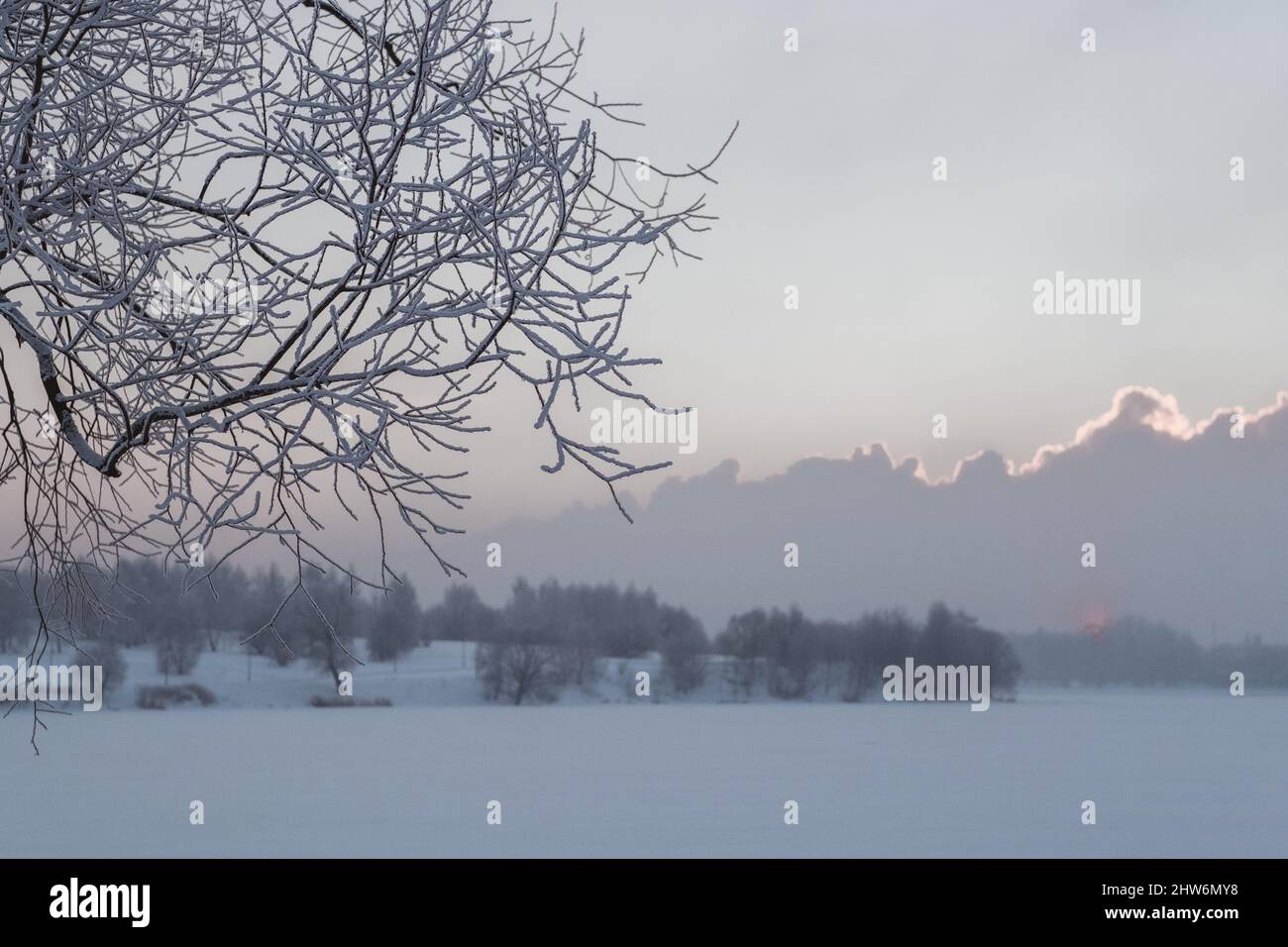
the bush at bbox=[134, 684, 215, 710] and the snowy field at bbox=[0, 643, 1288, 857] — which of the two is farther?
the bush at bbox=[134, 684, 215, 710]

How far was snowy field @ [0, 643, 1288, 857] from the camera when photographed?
2016cm

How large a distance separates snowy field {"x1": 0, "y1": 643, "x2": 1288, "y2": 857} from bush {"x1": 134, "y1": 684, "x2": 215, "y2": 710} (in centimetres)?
638

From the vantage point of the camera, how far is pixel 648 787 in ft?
91.5

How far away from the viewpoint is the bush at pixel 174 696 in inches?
2325

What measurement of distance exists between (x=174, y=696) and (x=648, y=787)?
3978cm

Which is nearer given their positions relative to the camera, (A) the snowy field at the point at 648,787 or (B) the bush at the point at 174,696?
(A) the snowy field at the point at 648,787

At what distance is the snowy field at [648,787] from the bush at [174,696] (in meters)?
6.38

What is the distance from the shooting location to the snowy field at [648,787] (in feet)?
66.1

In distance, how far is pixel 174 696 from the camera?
5978cm

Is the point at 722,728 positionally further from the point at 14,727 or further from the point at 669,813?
the point at 14,727

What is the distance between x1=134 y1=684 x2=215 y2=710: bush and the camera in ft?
194

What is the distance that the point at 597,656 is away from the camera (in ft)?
226

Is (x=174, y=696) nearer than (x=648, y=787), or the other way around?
(x=648, y=787)
